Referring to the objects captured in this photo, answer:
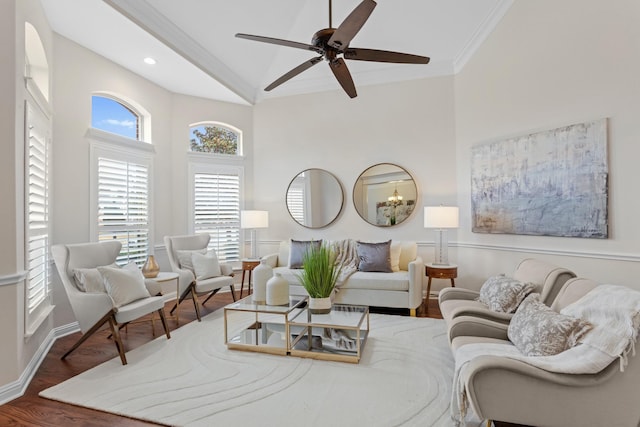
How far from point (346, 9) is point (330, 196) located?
277 cm

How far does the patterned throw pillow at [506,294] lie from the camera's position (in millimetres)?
2727

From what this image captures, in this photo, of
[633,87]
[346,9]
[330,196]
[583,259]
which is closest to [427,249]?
[330,196]

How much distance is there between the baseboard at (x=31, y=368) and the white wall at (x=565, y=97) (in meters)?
4.84

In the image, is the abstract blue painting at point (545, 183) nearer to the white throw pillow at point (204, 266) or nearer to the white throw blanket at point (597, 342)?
the white throw blanket at point (597, 342)

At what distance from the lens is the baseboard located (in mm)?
2436

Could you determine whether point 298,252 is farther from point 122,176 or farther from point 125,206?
point 122,176

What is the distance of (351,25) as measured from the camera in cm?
235

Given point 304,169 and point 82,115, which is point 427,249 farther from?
point 82,115

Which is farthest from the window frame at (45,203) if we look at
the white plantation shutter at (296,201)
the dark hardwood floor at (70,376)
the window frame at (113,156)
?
the white plantation shutter at (296,201)

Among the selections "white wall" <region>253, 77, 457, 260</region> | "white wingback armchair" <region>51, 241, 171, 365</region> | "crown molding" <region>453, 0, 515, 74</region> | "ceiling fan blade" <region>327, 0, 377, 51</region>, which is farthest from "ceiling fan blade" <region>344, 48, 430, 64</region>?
"white wingback armchair" <region>51, 241, 171, 365</region>

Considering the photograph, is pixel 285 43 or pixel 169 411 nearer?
pixel 169 411

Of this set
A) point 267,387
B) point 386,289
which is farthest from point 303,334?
point 386,289

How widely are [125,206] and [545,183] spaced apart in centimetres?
519

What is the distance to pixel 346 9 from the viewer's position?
4.72m
